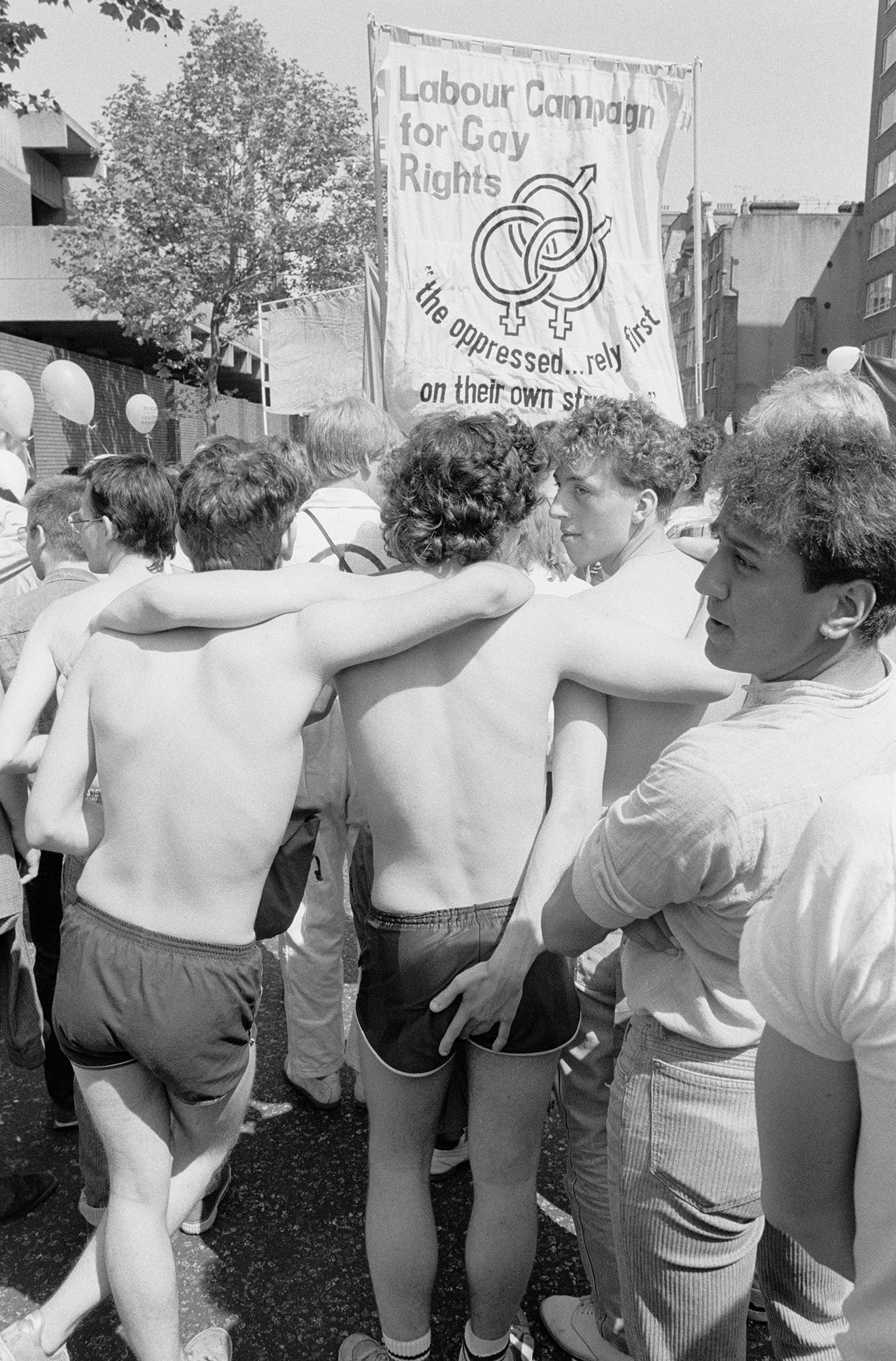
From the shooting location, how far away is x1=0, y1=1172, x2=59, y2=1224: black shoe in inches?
101

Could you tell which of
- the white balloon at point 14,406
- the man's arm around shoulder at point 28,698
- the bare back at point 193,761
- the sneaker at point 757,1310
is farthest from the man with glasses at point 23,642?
the white balloon at point 14,406

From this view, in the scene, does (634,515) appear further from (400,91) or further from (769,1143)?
(400,91)

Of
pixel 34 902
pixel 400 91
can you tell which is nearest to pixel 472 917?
pixel 34 902

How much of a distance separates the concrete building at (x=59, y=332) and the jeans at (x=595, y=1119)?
58.4ft

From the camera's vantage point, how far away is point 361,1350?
2105 millimetres

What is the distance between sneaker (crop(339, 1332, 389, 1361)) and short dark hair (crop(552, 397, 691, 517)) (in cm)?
187

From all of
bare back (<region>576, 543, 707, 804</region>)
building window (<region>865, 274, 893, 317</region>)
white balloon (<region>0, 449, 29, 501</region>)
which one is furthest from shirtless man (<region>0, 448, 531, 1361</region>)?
building window (<region>865, 274, 893, 317</region>)

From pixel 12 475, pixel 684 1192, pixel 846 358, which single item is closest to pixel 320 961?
pixel 684 1192

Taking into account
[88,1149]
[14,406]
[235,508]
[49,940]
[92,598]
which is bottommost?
[88,1149]

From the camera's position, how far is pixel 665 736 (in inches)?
78.2

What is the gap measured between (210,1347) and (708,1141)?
4.22 feet

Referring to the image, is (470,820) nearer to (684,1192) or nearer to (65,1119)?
(684,1192)

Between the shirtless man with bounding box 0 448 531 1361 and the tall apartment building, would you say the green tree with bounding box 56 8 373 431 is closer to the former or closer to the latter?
the shirtless man with bounding box 0 448 531 1361

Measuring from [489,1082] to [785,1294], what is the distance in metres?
0.58
